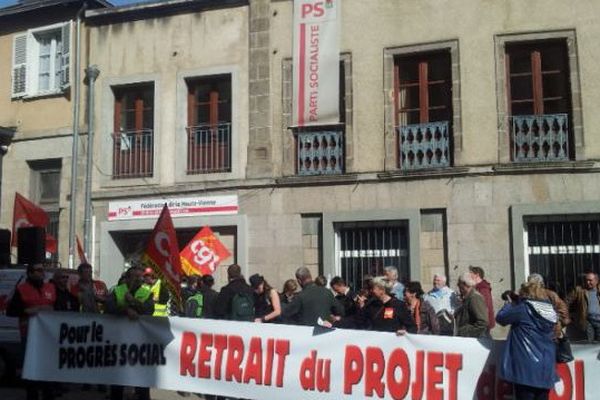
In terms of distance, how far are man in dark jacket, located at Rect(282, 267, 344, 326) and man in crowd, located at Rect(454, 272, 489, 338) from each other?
163cm

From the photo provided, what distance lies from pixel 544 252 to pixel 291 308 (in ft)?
21.6

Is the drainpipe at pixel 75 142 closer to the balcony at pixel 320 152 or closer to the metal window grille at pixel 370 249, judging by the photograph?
the balcony at pixel 320 152

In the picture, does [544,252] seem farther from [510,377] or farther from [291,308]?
[510,377]

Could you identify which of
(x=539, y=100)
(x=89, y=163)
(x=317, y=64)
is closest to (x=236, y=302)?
(x=317, y=64)

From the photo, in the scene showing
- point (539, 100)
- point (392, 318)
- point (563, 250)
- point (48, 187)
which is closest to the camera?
point (392, 318)

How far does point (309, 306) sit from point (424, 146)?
645 centimetres

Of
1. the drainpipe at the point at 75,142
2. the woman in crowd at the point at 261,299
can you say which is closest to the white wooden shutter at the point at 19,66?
the drainpipe at the point at 75,142

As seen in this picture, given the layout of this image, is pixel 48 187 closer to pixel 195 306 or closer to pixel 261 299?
pixel 195 306

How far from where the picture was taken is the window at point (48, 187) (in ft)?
60.2

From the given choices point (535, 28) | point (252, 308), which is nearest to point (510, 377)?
point (252, 308)

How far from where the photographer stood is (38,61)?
19.0m

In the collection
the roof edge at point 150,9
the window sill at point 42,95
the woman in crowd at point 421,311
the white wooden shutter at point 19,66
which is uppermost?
the roof edge at point 150,9

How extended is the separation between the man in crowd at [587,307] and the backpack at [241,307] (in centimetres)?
519

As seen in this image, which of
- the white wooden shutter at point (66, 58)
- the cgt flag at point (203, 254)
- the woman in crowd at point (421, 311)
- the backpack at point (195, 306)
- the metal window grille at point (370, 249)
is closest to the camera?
the woman in crowd at point (421, 311)
